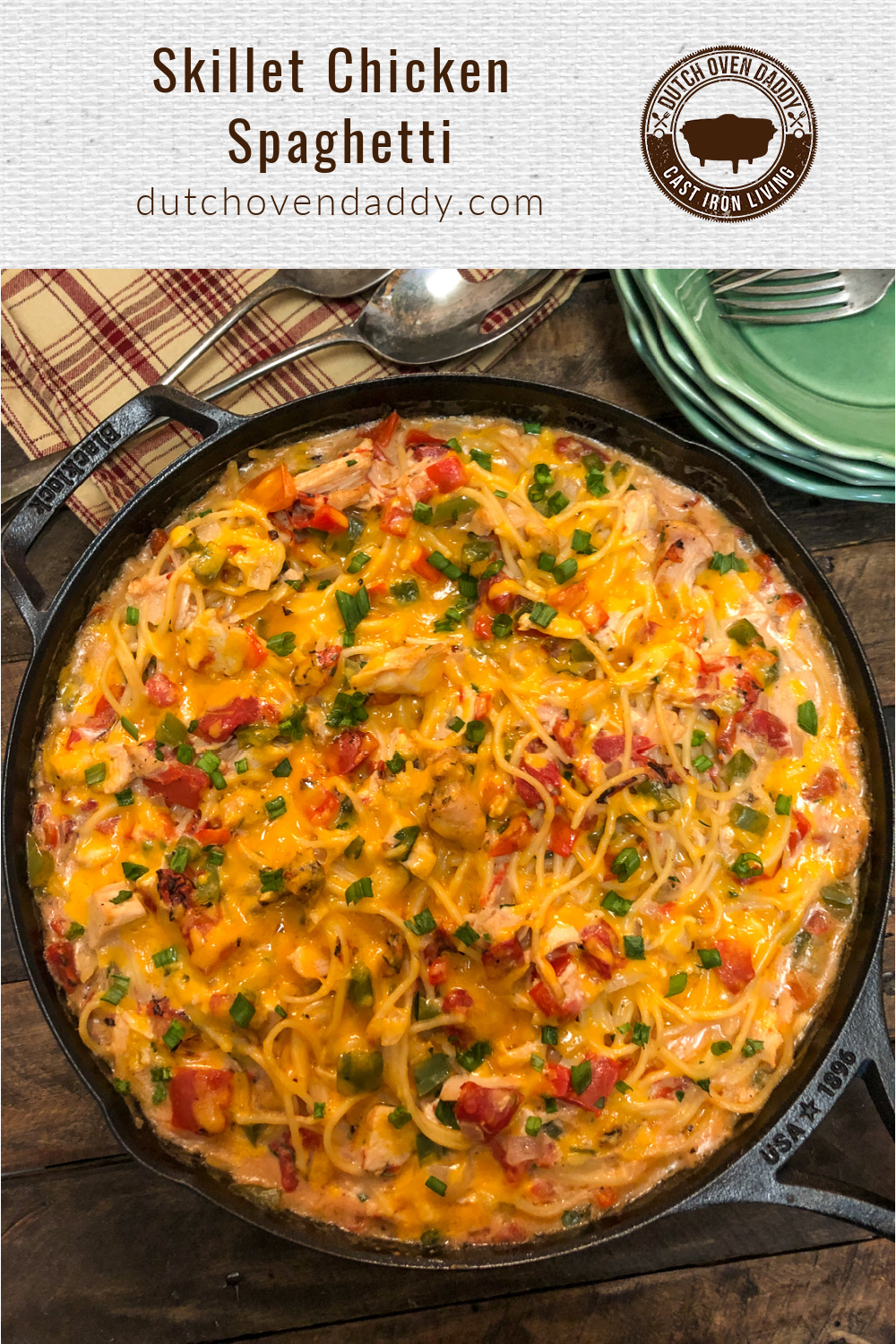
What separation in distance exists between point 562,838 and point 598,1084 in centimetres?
73

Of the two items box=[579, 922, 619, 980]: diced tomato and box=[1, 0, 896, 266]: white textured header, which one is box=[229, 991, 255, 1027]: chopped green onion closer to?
box=[579, 922, 619, 980]: diced tomato

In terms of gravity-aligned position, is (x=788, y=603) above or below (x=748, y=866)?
above

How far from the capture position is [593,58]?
2.69 metres

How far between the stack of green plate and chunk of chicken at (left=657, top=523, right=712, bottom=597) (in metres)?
0.40

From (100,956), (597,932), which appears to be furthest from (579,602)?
(100,956)

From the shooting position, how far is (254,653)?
2.79 meters

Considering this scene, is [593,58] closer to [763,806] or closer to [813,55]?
[813,55]

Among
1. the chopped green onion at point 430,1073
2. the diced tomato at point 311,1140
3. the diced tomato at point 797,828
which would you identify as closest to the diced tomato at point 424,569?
the diced tomato at point 797,828

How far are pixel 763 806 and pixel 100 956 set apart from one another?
2159 mm

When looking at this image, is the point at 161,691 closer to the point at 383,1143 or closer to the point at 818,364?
the point at 383,1143

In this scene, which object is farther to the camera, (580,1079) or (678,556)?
(678,556)

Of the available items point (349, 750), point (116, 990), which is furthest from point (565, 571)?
point (116, 990)

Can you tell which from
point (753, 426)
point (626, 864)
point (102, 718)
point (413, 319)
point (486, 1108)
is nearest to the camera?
point (486, 1108)

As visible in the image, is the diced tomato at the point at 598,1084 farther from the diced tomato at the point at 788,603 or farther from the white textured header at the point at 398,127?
the white textured header at the point at 398,127
